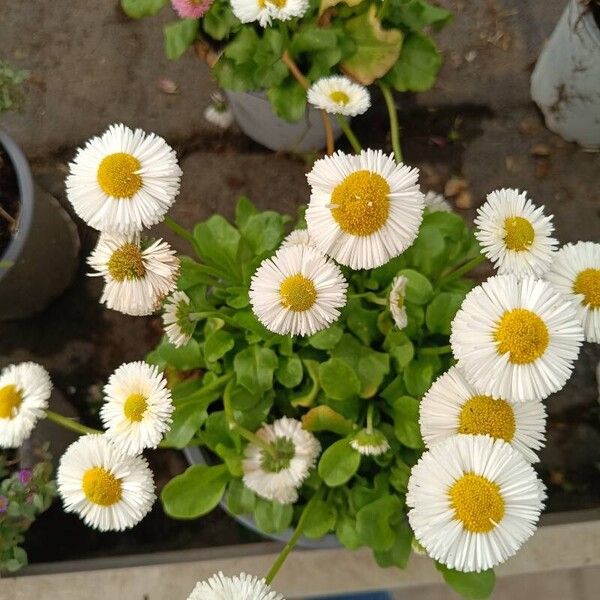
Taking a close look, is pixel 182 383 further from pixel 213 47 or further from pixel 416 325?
pixel 213 47

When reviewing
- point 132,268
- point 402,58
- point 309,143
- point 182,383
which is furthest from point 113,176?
point 309,143

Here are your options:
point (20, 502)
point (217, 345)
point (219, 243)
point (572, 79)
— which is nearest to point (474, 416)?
point (217, 345)

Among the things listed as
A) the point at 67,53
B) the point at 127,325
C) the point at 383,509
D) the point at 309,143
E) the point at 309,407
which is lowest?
the point at 383,509

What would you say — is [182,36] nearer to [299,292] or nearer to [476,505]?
[299,292]

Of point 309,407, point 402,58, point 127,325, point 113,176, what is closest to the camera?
point 113,176

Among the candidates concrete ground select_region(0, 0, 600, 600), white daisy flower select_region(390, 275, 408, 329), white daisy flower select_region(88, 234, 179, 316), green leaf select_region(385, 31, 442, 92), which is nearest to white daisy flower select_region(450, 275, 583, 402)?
white daisy flower select_region(390, 275, 408, 329)
